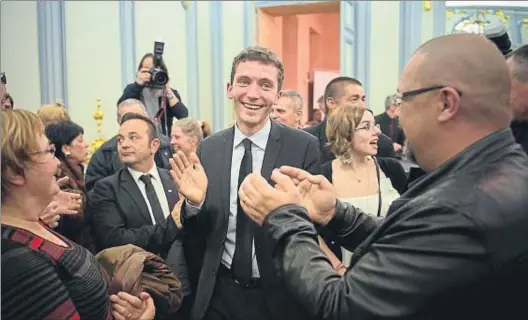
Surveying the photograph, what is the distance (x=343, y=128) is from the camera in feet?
8.67

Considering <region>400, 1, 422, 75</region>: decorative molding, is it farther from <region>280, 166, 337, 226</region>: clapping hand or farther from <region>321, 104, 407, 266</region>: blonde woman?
<region>280, 166, 337, 226</region>: clapping hand

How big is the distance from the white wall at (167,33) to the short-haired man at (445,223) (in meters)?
4.59

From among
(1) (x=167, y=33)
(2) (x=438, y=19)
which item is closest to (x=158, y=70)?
(1) (x=167, y=33)

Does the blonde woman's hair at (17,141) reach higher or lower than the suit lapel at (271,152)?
higher

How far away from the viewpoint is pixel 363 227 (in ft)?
4.73

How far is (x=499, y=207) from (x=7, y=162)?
97 cm

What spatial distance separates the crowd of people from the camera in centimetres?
95

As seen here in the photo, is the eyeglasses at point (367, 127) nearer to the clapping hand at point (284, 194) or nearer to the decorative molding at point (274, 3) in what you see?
the clapping hand at point (284, 194)

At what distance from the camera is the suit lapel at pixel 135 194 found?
2.27m

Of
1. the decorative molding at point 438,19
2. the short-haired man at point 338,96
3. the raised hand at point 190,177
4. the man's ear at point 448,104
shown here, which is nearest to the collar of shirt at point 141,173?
the raised hand at point 190,177

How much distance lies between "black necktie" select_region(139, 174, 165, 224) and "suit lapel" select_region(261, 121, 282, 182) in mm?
692

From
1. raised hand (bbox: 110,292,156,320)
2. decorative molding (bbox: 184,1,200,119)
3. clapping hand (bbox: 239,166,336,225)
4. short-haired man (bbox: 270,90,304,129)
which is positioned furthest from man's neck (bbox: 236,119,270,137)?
decorative molding (bbox: 184,1,200,119)

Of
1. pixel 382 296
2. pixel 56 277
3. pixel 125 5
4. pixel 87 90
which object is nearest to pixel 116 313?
pixel 56 277

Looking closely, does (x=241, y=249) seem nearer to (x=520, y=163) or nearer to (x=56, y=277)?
(x=56, y=277)
